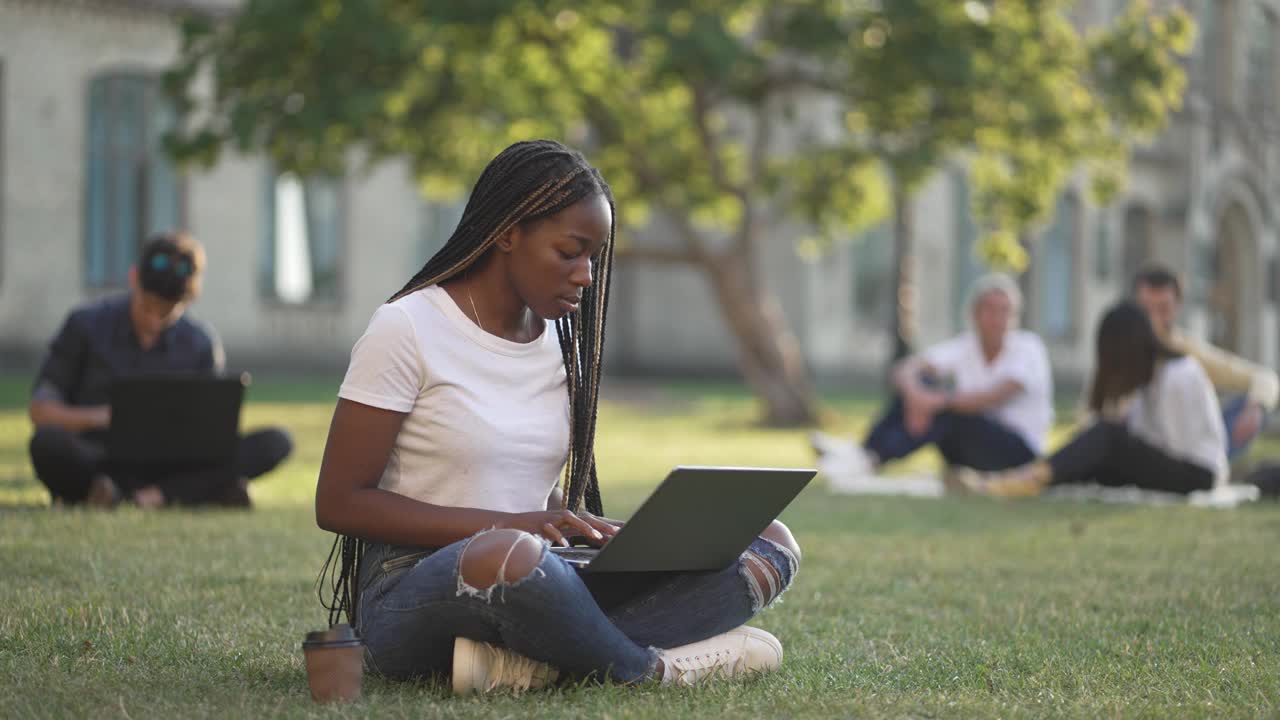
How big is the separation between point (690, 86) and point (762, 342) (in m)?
3.49

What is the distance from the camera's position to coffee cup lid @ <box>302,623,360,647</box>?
13.2 feet

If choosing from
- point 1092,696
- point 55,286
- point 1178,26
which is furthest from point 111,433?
point 55,286

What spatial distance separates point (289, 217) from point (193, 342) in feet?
66.1

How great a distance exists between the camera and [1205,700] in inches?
168

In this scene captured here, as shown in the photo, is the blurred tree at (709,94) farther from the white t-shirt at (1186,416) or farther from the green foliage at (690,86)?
the white t-shirt at (1186,416)

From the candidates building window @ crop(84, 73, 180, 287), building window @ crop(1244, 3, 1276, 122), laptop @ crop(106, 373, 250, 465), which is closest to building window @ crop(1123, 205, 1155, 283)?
building window @ crop(1244, 3, 1276, 122)

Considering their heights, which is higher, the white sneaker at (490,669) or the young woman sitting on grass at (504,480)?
the young woman sitting on grass at (504,480)

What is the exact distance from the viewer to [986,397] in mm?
11445

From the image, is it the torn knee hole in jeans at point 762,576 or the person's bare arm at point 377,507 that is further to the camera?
the torn knee hole in jeans at point 762,576

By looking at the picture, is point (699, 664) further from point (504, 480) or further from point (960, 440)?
point (960, 440)

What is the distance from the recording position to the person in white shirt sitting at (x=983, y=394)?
37.7ft

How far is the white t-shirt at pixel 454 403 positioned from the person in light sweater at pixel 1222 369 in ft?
24.0

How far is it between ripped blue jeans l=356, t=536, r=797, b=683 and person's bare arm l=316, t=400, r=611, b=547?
8cm

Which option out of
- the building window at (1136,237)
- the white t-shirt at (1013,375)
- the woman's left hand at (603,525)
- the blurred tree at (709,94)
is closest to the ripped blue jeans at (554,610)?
the woman's left hand at (603,525)
